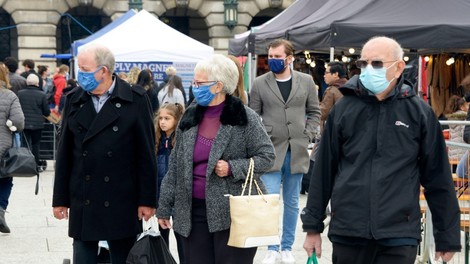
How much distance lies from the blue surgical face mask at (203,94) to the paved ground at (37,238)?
359cm

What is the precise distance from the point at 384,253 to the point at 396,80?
88cm

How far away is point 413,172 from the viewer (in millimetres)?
5266

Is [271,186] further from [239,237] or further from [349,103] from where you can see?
[349,103]

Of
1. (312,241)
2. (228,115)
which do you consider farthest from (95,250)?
(312,241)

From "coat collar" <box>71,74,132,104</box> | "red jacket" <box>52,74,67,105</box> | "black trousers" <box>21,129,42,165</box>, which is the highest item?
"coat collar" <box>71,74,132,104</box>

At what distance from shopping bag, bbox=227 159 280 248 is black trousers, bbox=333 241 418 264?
28.5 inches

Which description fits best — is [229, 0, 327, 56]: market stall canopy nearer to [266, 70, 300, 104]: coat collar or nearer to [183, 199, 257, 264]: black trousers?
[266, 70, 300, 104]: coat collar

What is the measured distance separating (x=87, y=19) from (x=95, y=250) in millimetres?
32656

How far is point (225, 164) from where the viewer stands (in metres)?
5.92

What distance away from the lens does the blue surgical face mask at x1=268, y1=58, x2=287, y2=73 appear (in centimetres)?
923

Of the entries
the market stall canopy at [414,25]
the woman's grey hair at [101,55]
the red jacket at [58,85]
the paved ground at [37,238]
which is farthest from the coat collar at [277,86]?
the red jacket at [58,85]

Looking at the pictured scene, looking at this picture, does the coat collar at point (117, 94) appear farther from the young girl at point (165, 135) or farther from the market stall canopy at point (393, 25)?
the market stall canopy at point (393, 25)

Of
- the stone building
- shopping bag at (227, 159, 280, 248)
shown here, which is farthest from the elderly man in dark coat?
the stone building

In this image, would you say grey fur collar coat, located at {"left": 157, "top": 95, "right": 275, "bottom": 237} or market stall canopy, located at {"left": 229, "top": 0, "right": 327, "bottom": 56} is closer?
grey fur collar coat, located at {"left": 157, "top": 95, "right": 275, "bottom": 237}
